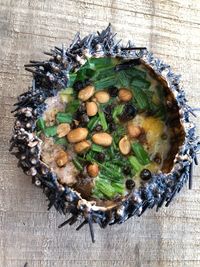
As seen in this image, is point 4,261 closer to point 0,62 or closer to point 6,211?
point 6,211

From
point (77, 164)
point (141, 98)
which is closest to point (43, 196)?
point (77, 164)

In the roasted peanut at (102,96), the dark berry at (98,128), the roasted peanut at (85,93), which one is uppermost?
the roasted peanut at (85,93)

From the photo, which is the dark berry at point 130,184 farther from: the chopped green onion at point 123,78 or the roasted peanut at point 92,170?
the chopped green onion at point 123,78

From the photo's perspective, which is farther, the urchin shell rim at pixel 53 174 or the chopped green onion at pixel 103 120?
the chopped green onion at pixel 103 120

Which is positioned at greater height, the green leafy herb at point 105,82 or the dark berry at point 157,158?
the green leafy herb at point 105,82

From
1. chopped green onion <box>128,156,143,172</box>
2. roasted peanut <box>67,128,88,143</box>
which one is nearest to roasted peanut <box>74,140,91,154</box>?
roasted peanut <box>67,128,88,143</box>

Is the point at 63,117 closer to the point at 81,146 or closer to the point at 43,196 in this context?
the point at 81,146

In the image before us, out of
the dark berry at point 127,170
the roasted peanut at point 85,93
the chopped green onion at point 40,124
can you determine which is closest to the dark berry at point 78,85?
the roasted peanut at point 85,93
